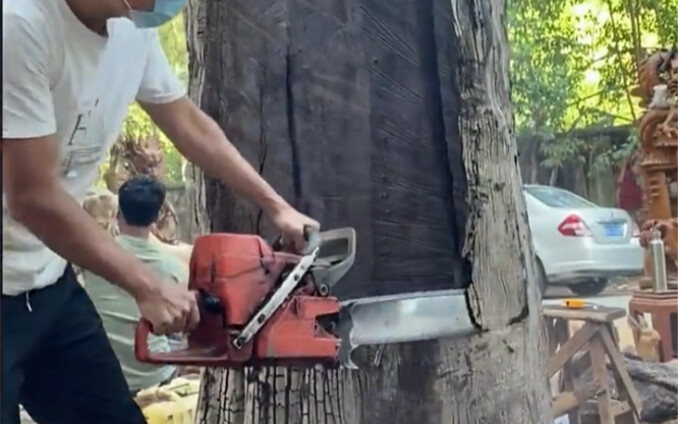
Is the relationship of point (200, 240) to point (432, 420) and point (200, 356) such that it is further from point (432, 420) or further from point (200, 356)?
point (432, 420)

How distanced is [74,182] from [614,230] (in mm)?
950

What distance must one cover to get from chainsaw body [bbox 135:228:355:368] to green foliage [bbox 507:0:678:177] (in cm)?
52

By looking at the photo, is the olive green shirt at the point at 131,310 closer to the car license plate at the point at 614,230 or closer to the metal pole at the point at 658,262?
the car license plate at the point at 614,230

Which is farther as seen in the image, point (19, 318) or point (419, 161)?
point (419, 161)

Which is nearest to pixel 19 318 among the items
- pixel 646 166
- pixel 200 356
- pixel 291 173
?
pixel 200 356

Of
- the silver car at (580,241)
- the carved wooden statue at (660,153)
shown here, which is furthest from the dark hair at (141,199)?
the carved wooden statue at (660,153)

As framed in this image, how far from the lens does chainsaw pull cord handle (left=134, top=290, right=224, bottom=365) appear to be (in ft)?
2.53

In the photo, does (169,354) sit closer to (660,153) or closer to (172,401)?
(172,401)

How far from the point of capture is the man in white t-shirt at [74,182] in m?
0.73

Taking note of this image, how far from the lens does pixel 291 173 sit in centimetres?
90

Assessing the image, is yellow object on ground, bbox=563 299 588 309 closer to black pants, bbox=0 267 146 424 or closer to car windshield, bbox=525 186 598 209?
car windshield, bbox=525 186 598 209

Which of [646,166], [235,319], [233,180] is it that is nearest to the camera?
[235,319]

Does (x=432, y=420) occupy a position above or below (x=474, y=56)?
below

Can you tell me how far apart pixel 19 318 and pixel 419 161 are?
39 cm
